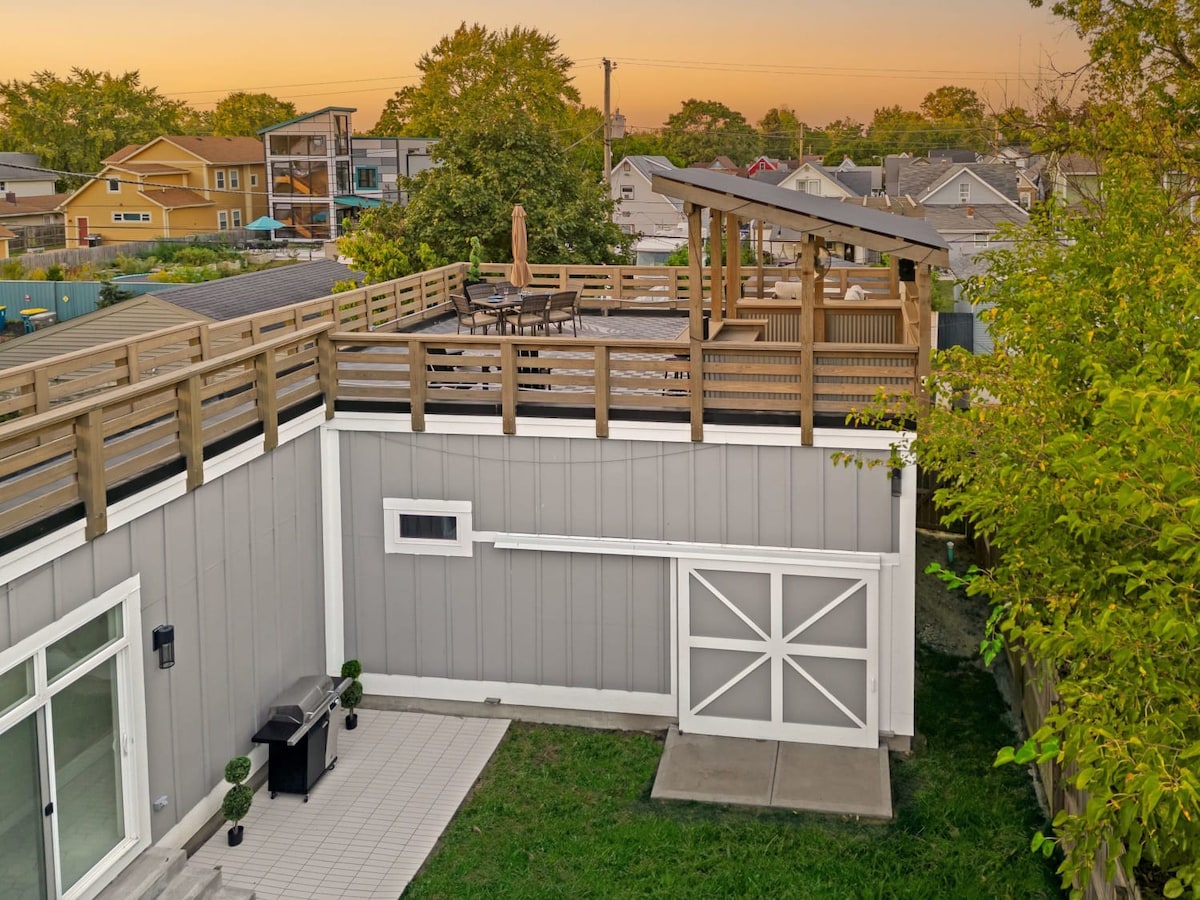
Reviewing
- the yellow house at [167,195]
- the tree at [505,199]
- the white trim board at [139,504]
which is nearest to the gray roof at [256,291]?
the tree at [505,199]

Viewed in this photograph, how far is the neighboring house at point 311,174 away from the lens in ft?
228

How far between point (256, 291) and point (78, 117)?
75062 mm

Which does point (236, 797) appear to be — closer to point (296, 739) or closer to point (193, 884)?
point (296, 739)

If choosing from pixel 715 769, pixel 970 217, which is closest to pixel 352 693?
pixel 715 769

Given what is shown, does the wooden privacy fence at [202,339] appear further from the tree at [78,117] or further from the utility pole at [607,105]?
the tree at [78,117]

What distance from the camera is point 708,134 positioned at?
112 meters

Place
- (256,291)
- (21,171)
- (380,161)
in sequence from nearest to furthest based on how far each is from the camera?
(256,291)
(380,161)
(21,171)

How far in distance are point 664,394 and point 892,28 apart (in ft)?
179

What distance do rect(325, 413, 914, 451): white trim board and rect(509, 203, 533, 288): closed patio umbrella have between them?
4.89 metres

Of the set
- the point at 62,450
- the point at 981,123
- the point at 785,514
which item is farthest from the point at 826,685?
the point at 981,123

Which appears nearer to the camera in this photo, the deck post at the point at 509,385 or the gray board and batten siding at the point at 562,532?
the gray board and batten siding at the point at 562,532

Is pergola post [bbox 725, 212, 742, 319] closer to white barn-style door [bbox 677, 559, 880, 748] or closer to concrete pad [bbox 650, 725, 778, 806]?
white barn-style door [bbox 677, 559, 880, 748]

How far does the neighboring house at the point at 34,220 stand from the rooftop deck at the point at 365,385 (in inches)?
2358

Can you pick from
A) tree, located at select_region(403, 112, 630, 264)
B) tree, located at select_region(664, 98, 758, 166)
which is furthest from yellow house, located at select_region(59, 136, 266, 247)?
tree, located at select_region(403, 112, 630, 264)
